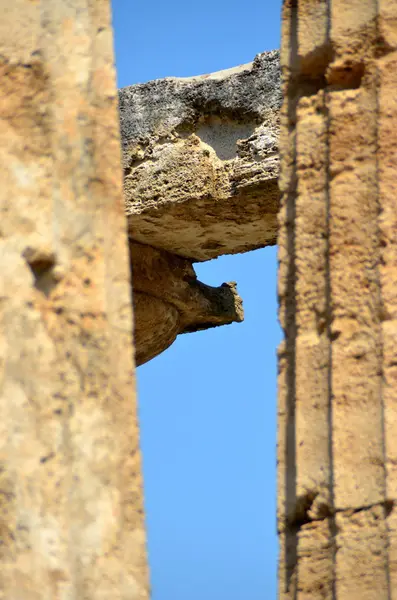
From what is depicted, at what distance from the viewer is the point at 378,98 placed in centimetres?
396

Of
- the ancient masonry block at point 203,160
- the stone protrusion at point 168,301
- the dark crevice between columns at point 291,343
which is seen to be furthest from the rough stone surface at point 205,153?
the dark crevice between columns at point 291,343

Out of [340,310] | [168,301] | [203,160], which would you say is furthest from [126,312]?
[168,301]

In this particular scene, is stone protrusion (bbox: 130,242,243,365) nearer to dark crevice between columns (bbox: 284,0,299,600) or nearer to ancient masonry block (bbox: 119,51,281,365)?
ancient masonry block (bbox: 119,51,281,365)

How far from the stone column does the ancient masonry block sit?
7.97ft

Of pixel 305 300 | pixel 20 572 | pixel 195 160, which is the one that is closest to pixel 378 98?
pixel 305 300

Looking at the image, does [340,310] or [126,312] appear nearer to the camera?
[126,312]

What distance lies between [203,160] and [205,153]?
0.16 ft

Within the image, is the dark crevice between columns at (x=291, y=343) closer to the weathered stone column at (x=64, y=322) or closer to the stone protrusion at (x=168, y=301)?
the weathered stone column at (x=64, y=322)

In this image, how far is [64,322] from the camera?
3.02 meters

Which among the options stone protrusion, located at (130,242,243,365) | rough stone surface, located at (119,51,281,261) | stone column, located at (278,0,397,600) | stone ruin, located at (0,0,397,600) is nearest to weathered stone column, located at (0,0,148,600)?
stone ruin, located at (0,0,397,600)

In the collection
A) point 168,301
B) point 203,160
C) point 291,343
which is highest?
point 203,160

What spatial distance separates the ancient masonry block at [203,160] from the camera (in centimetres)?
662

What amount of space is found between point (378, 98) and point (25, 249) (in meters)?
1.51

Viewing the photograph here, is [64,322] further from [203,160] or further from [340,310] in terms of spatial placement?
[203,160]
